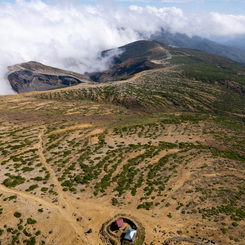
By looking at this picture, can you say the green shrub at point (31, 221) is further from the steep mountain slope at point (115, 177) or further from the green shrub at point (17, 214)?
the green shrub at point (17, 214)

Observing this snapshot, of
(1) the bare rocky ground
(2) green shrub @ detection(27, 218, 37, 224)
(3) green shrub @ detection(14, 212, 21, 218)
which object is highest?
(3) green shrub @ detection(14, 212, 21, 218)

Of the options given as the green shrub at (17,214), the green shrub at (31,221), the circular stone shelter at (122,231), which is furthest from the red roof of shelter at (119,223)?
the green shrub at (17,214)

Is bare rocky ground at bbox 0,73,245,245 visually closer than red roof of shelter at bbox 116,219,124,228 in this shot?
Yes

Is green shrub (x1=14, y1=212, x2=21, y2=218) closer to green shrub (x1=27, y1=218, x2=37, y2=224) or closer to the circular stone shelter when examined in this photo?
green shrub (x1=27, y1=218, x2=37, y2=224)

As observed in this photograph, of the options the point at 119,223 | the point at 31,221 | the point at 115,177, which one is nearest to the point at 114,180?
the point at 115,177

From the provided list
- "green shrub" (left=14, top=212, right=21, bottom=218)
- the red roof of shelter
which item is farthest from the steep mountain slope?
the red roof of shelter

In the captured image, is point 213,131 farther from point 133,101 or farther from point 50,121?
point 50,121

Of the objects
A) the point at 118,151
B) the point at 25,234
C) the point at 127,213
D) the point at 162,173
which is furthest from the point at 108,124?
the point at 25,234

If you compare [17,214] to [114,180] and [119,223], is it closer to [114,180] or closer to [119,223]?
[119,223]
